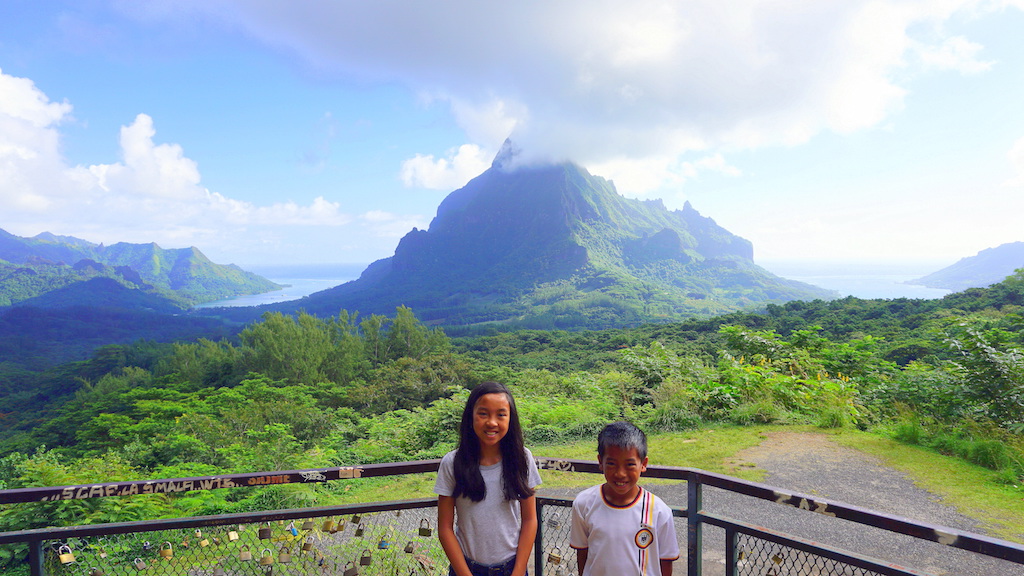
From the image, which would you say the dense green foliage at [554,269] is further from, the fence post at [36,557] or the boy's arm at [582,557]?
the fence post at [36,557]

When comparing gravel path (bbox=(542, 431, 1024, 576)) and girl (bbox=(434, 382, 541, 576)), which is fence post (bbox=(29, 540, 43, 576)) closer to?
girl (bbox=(434, 382, 541, 576))

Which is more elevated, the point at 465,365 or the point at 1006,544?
the point at 1006,544

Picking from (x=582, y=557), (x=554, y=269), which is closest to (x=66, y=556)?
(x=582, y=557)

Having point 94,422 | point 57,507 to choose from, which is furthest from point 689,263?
point 57,507

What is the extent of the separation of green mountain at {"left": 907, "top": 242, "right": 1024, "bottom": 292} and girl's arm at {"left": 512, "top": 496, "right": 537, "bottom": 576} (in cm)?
19039

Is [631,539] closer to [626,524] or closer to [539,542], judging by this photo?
[626,524]

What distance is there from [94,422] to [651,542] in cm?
3039

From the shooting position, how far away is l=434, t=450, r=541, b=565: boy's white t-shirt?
2.03 meters

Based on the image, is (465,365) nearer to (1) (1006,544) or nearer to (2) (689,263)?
(1) (1006,544)

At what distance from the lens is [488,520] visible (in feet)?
6.70

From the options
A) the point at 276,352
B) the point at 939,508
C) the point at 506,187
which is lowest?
the point at 276,352

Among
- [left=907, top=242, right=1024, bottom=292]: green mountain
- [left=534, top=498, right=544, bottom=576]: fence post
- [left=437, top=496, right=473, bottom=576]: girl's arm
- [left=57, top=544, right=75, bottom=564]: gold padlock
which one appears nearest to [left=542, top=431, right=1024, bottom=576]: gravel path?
[left=534, top=498, right=544, bottom=576]: fence post

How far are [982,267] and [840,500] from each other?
227698 mm

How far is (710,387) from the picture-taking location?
9453 mm
